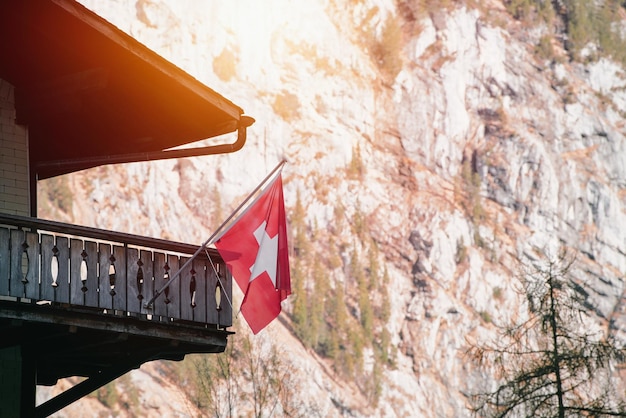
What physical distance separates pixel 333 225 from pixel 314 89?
12.2 meters

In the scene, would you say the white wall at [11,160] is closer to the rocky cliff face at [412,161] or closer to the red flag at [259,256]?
the red flag at [259,256]

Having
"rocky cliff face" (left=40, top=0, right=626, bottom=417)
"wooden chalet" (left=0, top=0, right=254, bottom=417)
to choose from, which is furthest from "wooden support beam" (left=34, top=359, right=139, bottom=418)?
"rocky cliff face" (left=40, top=0, right=626, bottom=417)

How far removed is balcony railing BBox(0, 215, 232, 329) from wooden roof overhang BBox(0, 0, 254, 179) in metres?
1.90

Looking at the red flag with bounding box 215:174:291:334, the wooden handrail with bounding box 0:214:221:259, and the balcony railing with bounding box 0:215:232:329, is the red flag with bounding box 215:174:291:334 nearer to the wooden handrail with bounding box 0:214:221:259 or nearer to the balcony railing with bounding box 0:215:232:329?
the balcony railing with bounding box 0:215:232:329

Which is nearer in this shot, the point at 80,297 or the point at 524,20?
the point at 80,297

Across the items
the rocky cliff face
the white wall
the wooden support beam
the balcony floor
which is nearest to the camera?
the balcony floor

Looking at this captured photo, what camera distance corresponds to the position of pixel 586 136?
121m

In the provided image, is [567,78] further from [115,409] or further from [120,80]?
[120,80]

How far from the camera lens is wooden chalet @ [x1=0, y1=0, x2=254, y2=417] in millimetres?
12844

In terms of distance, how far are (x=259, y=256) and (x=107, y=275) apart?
1.86 metres

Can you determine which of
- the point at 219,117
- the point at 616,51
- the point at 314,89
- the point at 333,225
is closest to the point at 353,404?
the point at 333,225

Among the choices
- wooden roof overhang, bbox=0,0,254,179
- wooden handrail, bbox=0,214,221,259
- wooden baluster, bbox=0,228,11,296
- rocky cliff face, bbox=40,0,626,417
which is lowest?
wooden baluster, bbox=0,228,11,296

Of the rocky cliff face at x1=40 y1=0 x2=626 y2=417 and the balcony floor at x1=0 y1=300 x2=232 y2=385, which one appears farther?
the rocky cliff face at x1=40 y1=0 x2=626 y2=417

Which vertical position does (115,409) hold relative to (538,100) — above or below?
below
